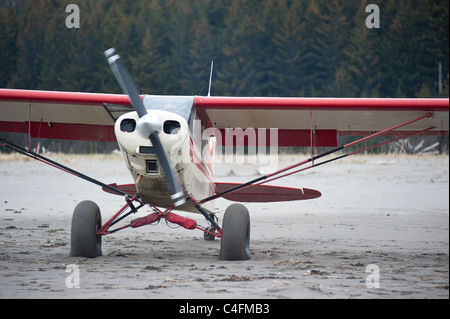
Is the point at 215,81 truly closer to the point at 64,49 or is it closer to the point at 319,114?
the point at 64,49

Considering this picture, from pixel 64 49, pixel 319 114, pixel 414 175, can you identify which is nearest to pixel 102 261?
pixel 319 114

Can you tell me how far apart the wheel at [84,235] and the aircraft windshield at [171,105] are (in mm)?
1392

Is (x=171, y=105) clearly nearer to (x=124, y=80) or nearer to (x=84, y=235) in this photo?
(x=124, y=80)

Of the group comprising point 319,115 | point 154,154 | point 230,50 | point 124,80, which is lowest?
point 154,154

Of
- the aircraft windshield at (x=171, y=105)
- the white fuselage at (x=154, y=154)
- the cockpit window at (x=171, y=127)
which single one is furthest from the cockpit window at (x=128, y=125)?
the aircraft windshield at (x=171, y=105)

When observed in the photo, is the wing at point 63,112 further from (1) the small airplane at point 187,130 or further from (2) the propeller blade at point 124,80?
(2) the propeller blade at point 124,80

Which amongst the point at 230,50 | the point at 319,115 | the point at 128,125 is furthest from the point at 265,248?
the point at 230,50

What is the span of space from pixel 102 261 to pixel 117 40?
25844 millimetres

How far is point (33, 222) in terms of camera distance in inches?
441

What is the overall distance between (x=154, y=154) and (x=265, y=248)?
8.48 ft

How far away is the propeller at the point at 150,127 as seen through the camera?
22.1ft

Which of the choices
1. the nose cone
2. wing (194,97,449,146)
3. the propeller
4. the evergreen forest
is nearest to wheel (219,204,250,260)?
the propeller

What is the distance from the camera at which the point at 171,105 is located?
25.0ft

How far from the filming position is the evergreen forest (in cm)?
2147
